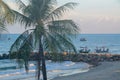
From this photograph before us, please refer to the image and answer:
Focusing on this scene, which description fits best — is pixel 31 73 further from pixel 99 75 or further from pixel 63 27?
pixel 63 27

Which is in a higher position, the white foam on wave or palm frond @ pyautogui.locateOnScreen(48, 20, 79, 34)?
palm frond @ pyautogui.locateOnScreen(48, 20, 79, 34)

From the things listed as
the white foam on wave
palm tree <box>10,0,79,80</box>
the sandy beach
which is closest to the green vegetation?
palm tree <box>10,0,79,80</box>

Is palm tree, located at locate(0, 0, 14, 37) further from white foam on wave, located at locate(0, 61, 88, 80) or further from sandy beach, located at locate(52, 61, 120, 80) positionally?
white foam on wave, located at locate(0, 61, 88, 80)

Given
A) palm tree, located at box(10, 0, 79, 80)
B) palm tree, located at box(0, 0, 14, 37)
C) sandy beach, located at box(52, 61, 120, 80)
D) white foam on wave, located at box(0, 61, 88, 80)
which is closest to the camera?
palm tree, located at box(0, 0, 14, 37)

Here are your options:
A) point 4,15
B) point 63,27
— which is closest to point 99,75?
point 63,27

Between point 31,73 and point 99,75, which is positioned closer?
point 99,75

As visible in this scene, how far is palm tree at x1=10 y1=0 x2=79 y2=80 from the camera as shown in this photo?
17.5 metres

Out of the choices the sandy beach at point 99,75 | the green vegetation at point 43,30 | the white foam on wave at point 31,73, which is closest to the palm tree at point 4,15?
the green vegetation at point 43,30

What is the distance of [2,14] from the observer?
14.9 metres

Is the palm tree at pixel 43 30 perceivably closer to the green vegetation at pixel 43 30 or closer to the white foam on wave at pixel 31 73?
the green vegetation at pixel 43 30

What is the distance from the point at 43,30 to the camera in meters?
17.3

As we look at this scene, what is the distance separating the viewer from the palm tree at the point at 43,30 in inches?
687

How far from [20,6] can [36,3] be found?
89cm

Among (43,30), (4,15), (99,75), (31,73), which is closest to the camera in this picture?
(4,15)
